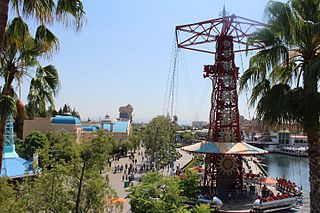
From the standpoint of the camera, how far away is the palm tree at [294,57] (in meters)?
9.61

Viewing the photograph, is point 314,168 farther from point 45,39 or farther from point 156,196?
point 45,39

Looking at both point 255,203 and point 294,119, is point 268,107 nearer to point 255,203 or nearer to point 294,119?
point 294,119

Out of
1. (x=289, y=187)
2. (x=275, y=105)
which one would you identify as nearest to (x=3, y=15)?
(x=275, y=105)

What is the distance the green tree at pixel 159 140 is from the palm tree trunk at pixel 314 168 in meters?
42.9

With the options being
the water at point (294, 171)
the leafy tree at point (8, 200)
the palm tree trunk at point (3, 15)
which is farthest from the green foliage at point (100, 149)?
the water at point (294, 171)

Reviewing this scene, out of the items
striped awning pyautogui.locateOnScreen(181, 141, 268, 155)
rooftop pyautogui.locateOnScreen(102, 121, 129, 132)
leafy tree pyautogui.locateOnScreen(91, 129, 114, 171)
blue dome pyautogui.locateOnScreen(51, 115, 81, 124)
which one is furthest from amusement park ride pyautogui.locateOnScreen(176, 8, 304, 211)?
rooftop pyautogui.locateOnScreen(102, 121, 129, 132)

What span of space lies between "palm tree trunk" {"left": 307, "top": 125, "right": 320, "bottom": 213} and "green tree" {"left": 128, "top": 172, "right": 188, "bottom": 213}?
4.36m

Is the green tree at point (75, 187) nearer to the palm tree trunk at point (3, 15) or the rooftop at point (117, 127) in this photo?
the palm tree trunk at point (3, 15)

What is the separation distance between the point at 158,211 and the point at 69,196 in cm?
326


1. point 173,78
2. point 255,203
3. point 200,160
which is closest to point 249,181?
point 255,203

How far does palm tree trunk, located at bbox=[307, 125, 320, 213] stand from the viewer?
998 centimetres

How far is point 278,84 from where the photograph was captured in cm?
1091

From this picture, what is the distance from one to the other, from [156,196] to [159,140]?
137ft

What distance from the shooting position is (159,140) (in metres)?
55.7
